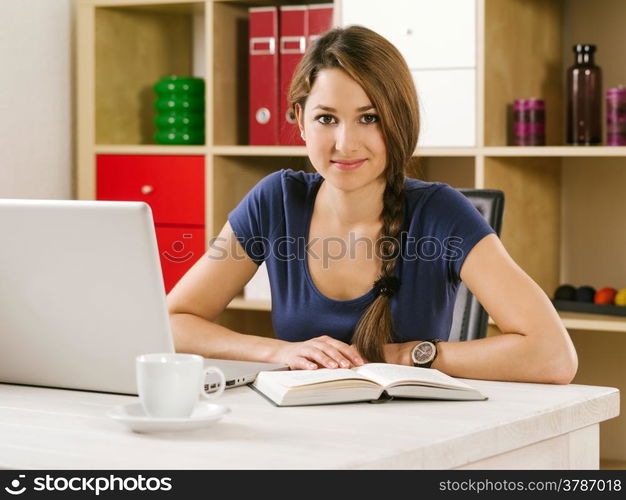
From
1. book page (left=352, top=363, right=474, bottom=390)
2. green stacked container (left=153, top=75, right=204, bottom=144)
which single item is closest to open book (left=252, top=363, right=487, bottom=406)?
book page (left=352, top=363, right=474, bottom=390)

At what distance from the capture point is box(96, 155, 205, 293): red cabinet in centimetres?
319

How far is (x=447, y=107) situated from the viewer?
2.82 metres

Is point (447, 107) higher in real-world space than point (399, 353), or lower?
higher

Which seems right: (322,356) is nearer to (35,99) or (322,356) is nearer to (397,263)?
(397,263)

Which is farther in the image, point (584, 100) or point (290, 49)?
point (290, 49)

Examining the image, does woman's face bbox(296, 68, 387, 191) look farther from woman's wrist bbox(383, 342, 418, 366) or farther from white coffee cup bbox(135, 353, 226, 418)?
white coffee cup bbox(135, 353, 226, 418)

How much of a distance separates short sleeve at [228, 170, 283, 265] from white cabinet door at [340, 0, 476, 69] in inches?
37.9

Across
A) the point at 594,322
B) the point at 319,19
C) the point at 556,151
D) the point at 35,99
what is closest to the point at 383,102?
the point at 556,151

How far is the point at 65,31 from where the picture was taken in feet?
11.1

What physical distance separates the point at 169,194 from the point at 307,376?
6.32ft
